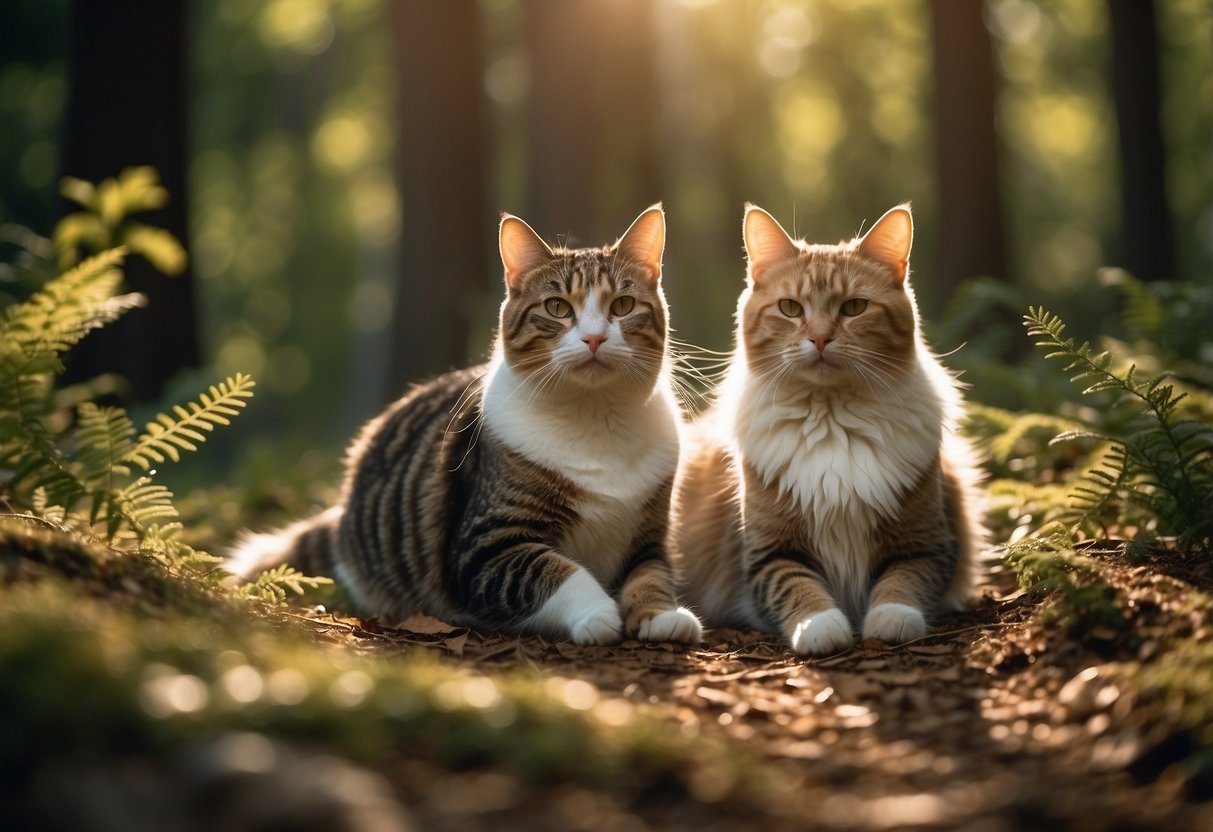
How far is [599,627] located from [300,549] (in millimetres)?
2087

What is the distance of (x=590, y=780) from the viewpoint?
88.3 inches

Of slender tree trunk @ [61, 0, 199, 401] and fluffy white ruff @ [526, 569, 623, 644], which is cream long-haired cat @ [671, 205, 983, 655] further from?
slender tree trunk @ [61, 0, 199, 401]

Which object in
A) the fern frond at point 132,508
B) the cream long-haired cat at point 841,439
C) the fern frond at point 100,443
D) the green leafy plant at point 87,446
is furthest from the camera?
the cream long-haired cat at point 841,439

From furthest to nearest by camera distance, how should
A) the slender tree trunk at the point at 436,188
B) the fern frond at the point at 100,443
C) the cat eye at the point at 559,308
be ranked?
the slender tree trunk at the point at 436,188 < the cat eye at the point at 559,308 < the fern frond at the point at 100,443

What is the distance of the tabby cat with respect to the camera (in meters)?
4.14

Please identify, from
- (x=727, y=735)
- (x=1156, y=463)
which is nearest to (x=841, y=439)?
(x=1156, y=463)

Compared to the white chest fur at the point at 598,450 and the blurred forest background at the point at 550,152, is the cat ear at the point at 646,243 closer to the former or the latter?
the white chest fur at the point at 598,450

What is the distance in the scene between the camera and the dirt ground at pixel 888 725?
2.14m

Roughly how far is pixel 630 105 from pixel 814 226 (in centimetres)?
1414

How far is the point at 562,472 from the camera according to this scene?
4.30 metres

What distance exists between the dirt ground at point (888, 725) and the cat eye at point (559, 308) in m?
1.30

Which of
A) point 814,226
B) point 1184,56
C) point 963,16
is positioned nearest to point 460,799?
point 963,16

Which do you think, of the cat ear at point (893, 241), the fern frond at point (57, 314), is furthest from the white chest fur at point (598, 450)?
the fern frond at point (57, 314)

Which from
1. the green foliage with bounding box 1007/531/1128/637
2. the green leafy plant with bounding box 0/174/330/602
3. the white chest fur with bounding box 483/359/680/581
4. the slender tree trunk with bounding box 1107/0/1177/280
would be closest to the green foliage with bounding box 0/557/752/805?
the green leafy plant with bounding box 0/174/330/602
